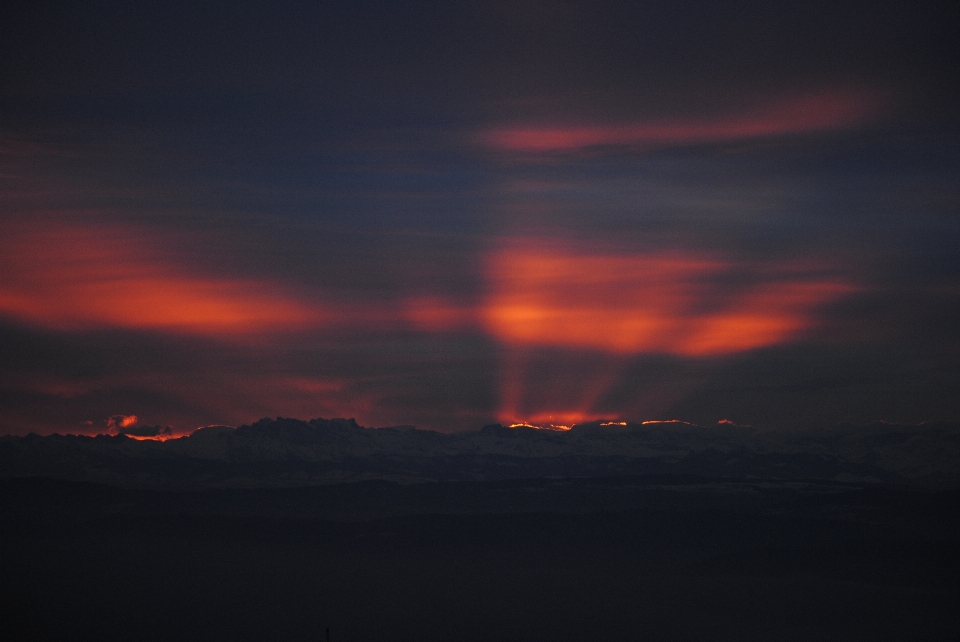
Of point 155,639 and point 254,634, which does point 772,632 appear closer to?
point 254,634

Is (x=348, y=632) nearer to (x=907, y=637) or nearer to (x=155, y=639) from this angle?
(x=155, y=639)

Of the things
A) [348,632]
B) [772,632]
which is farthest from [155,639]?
[772,632]

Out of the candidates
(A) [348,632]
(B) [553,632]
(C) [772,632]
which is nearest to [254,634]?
(A) [348,632]

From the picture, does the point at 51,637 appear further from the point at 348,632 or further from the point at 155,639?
the point at 348,632

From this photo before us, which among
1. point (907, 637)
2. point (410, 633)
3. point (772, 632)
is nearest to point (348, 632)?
point (410, 633)

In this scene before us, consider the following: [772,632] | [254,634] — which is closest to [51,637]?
[254,634]
